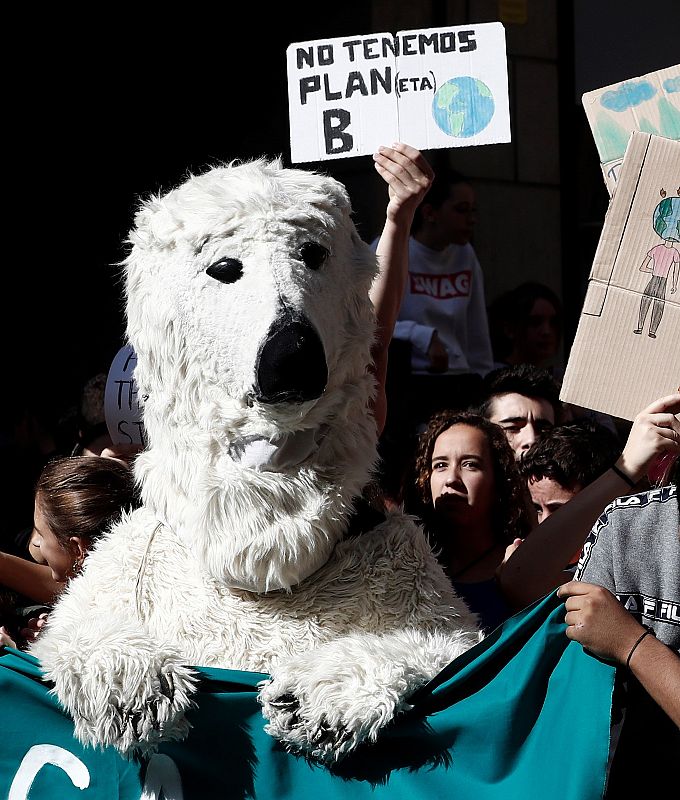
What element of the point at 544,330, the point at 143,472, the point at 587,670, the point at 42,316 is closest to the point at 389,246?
the point at 143,472

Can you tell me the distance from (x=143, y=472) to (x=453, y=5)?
429 cm

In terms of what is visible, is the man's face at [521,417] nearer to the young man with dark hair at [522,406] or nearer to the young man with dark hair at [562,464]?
the young man with dark hair at [522,406]

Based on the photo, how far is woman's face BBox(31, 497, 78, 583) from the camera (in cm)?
276

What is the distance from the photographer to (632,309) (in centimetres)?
232

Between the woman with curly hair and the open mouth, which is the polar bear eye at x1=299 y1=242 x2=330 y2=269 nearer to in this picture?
the open mouth

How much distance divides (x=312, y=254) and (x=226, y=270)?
0.56 feet

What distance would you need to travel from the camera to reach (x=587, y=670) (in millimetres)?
1926

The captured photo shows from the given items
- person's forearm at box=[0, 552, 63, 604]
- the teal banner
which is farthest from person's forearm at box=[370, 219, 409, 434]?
person's forearm at box=[0, 552, 63, 604]

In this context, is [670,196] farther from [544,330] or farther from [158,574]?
[544,330]

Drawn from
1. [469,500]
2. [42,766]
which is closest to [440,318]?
[469,500]

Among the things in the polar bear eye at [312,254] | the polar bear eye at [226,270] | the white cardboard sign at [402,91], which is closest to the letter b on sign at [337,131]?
the white cardboard sign at [402,91]

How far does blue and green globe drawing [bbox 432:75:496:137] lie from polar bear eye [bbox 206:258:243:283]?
2.27 feet

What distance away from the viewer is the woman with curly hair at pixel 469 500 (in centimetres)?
278

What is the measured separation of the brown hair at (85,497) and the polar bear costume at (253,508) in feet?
1.71
